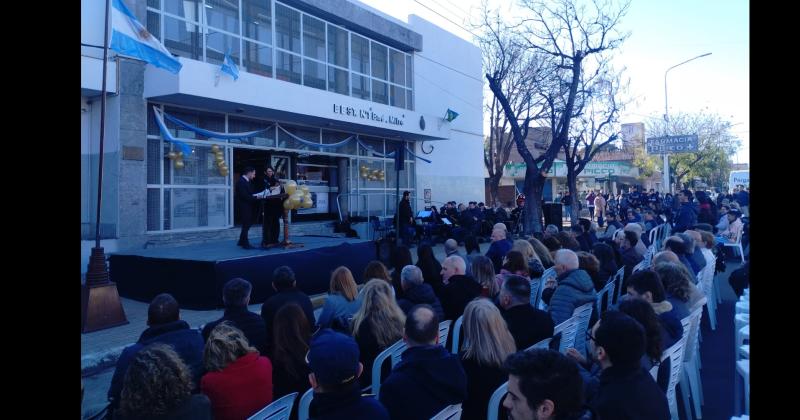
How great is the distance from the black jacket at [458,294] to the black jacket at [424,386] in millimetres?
2000

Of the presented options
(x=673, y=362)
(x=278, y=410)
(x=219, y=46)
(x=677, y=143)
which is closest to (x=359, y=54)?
(x=219, y=46)

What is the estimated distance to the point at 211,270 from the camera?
7.34 m

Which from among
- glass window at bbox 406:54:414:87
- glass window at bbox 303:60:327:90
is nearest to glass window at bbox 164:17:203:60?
glass window at bbox 303:60:327:90

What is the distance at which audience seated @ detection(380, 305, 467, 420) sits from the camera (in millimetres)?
2734

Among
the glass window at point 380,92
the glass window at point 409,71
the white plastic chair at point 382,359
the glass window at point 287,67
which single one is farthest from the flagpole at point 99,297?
the glass window at point 409,71

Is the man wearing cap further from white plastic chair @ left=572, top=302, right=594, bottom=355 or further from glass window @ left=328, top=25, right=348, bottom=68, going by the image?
glass window @ left=328, top=25, right=348, bottom=68

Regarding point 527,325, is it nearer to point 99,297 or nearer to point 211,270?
point 211,270

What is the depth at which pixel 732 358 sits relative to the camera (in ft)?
18.4

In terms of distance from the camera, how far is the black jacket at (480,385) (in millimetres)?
3156

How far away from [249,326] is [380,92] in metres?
15.7

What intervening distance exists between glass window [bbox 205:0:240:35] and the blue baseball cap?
40.8 feet

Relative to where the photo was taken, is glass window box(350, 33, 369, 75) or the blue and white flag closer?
the blue and white flag
